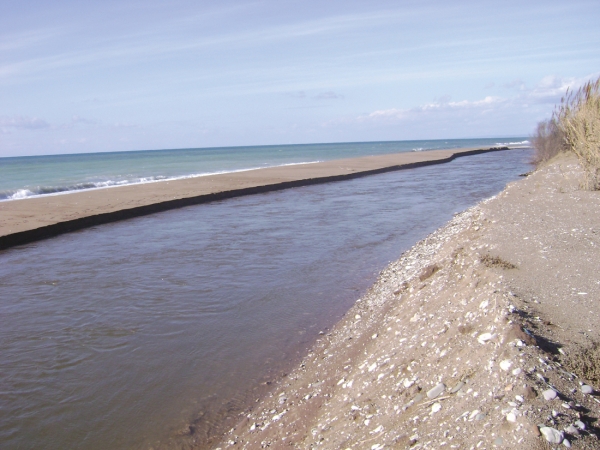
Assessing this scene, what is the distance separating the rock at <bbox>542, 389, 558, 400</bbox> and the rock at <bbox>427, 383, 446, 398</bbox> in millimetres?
964

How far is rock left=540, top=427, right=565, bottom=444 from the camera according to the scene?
11.5ft

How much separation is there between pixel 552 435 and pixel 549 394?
516mm

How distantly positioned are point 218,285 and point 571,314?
732cm

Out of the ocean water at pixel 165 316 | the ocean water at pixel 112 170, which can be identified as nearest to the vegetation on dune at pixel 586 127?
the ocean water at pixel 165 316

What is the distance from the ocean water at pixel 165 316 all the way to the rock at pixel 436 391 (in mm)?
2478

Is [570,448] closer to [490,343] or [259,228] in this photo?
[490,343]

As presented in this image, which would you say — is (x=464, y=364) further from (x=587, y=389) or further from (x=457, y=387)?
(x=587, y=389)

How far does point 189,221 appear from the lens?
2008cm

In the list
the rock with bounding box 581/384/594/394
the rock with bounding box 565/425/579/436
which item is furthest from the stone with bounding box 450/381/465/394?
the rock with bounding box 565/425/579/436

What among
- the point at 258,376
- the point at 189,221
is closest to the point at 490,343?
the point at 258,376

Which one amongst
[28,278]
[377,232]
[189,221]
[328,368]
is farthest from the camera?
[189,221]

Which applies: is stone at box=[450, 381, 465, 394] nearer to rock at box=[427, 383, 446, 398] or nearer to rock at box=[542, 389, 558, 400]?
rock at box=[427, 383, 446, 398]

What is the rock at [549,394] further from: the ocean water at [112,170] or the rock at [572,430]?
the ocean water at [112,170]

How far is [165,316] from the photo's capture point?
31.0ft
